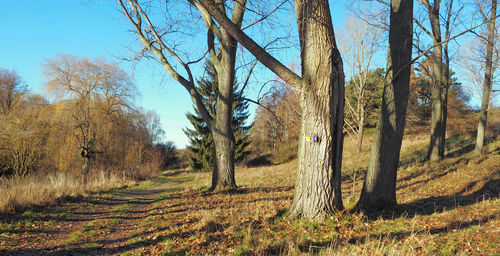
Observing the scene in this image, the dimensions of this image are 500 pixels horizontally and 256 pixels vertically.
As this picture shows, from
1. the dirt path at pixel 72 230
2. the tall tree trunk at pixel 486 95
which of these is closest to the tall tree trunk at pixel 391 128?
the dirt path at pixel 72 230

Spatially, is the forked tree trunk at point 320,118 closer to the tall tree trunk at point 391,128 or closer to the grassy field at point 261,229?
the grassy field at point 261,229

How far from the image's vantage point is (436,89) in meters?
13.0

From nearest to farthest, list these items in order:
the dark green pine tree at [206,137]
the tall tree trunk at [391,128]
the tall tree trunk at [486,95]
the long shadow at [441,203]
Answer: the long shadow at [441,203]
the tall tree trunk at [391,128]
the tall tree trunk at [486,95]
the dark green pine tree at [206,137]

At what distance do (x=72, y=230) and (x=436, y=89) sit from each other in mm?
15334

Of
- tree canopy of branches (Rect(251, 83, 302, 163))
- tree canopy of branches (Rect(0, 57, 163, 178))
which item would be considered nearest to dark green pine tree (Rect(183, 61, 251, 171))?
tree canopy of branches (Rect(251, 83, 302, 163))

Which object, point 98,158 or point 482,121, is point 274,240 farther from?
point 98,158

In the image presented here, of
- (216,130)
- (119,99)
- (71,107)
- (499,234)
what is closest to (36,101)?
(71,107)

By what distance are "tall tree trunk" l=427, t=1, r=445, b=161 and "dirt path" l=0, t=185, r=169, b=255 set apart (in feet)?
43.1

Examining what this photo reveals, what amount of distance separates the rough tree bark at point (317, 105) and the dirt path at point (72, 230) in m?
3.35

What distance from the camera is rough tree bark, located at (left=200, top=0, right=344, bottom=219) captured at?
4.77 m

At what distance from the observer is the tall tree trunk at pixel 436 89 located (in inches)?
504

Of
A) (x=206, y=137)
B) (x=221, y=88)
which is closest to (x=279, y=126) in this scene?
(x=206, y=137)

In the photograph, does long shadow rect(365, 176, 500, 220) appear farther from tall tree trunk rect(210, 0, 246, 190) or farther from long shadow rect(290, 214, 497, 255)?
tall tree trunk rect(210, 0, 246, 190)

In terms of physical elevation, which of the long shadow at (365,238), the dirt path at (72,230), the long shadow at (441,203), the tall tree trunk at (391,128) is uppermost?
the tall tree trunk at (391,128)
